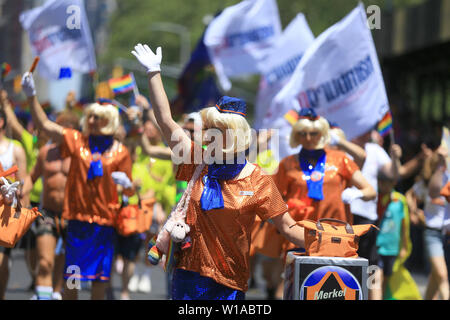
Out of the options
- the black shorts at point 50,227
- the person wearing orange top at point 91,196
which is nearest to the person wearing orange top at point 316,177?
the person wearing orange top at point 91,196

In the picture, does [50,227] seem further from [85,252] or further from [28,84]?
[28,84]

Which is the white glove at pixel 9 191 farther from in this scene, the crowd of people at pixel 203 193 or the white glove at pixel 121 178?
the white glove at pixel 121 178

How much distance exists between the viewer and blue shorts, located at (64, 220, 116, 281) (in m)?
7.54

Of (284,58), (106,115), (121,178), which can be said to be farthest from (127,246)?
(284,58)

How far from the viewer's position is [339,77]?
9406 millimetres

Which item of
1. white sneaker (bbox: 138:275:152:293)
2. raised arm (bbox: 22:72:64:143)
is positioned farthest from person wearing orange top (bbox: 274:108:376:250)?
white sneaker (bbox: 138:275:152:293)

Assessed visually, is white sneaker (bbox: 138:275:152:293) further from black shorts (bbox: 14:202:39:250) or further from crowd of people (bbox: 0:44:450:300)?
black shorts (bbox: 14:202:39:250)

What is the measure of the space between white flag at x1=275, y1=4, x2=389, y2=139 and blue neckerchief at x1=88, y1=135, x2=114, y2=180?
2219mm

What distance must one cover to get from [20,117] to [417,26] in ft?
31.7

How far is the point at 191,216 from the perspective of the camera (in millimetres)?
5445

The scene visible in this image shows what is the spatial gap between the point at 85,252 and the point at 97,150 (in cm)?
83
